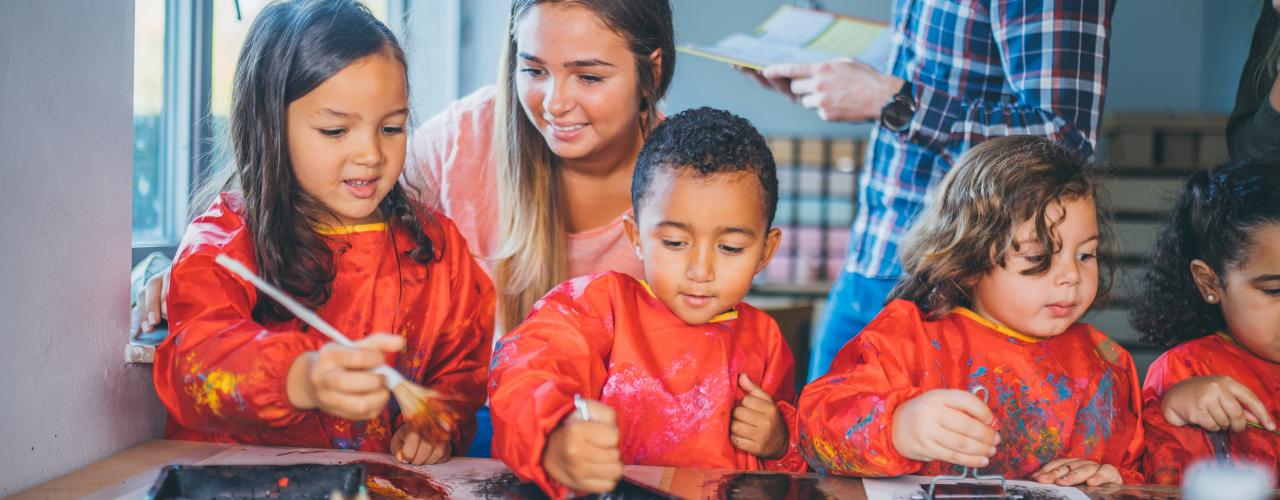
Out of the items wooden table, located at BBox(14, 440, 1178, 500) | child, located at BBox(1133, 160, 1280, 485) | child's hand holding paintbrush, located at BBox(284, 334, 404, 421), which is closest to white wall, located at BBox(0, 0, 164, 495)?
wooden table, located at BBox(14, 440, 1178, 500)

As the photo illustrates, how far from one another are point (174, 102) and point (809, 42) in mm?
1371

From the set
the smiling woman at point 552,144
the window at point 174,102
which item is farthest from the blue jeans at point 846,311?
the window at point 174,102

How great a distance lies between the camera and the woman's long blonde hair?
72.9 inches

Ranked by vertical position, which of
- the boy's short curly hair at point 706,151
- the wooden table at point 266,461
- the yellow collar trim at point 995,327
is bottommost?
the wooden table at point 266,461

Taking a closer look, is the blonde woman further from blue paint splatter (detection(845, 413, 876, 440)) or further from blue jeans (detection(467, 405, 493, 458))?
blue paint splatter (detection(845, 413, 876, 440))

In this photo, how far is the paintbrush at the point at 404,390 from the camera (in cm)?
102

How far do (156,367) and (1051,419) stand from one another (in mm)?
1232

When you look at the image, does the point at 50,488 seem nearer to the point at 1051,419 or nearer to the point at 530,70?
the point at 530,70

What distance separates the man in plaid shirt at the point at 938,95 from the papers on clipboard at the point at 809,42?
0.07 m

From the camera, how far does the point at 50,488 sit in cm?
113

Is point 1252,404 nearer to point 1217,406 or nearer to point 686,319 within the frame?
point 1217,406

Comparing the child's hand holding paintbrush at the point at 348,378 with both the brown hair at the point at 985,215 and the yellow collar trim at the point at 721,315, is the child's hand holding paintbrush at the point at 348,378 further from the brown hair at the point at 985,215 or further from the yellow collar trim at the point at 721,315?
the brown hair at the point at 985,215

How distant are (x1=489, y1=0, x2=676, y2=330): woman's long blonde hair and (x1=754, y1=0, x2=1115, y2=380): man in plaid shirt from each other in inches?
9.7

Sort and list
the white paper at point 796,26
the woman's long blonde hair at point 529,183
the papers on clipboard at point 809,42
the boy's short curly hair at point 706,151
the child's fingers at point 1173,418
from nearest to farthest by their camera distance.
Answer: the boy's short curly hair at point 706,151, the child's fingers at point 1173,418, the woman's long blonde hair at point 529,183, the papers on clipboard at point 809,42, the white paper at point 796,26
